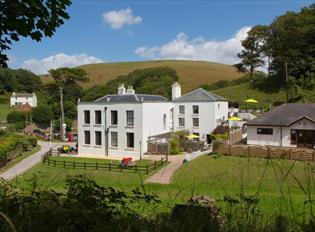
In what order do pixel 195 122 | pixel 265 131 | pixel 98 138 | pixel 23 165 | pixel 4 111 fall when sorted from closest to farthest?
pixel 265 131
pixel 23 165
pixel 98 138
pixel 195 122
pixel 4 111

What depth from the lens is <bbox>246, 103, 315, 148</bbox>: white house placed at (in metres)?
25.9

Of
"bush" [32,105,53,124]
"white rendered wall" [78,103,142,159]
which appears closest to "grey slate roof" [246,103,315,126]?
"white rendered wall" [78,103,142,159]

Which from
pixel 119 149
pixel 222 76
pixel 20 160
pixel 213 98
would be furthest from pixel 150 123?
pixel 222 76

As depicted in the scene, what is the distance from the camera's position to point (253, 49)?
57719mm

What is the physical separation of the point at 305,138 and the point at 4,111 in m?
67.3

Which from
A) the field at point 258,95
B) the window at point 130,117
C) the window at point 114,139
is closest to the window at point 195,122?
the window at point 130,117

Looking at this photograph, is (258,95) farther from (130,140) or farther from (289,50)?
(130,140)

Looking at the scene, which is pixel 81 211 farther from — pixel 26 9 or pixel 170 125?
pixel 170 125

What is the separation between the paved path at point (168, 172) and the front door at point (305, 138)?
9427 millimetres

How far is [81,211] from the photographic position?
9.96 feet

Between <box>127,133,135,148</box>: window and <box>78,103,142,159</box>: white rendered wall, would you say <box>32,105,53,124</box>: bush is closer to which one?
<box>78,103,142,159</box>: white rendered wall

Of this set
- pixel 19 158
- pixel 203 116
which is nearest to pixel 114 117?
pixel 203 116

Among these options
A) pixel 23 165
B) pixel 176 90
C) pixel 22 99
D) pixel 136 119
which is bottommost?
pixel 23 165

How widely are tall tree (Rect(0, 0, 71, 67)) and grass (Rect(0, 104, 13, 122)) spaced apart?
7083 centimetres
